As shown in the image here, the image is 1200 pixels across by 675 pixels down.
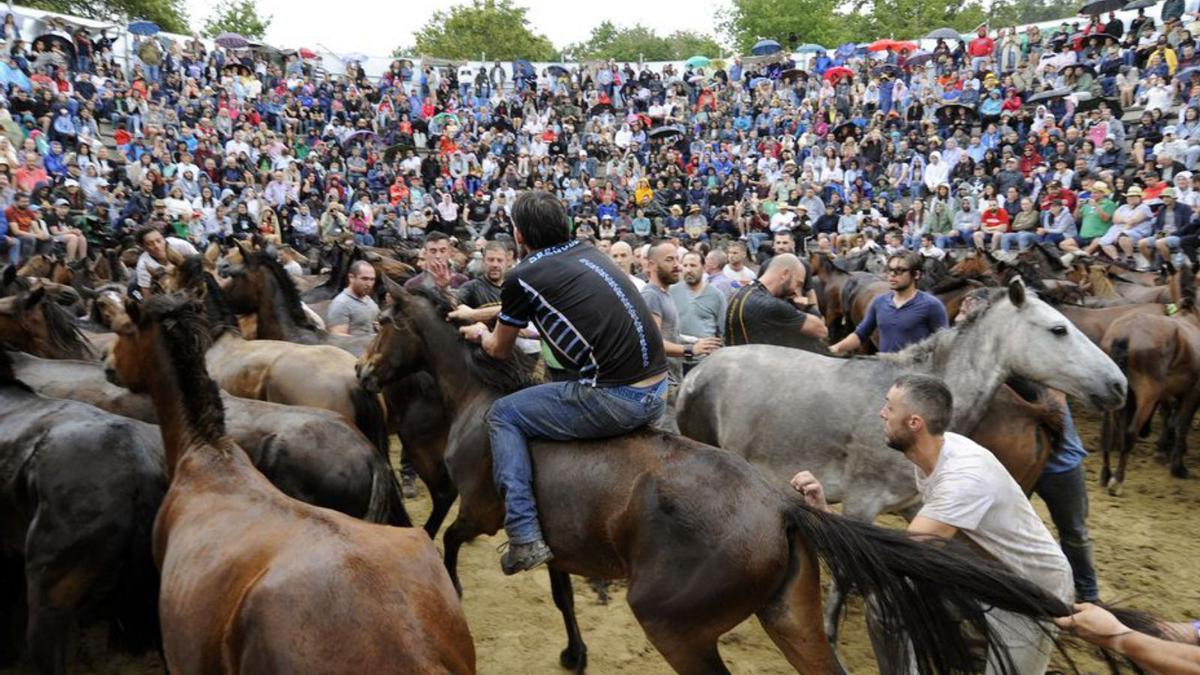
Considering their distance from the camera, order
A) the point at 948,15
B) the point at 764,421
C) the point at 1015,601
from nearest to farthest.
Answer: the point at 1015,601 → the point at 764,421 → the point at 948,15

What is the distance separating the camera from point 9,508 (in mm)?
4430

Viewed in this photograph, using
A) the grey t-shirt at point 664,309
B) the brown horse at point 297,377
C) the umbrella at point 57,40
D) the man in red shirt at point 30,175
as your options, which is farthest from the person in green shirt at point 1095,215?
the umbrella at point 57,40

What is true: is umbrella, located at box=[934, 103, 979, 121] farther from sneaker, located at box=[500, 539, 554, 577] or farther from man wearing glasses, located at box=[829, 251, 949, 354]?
sneaker, located at box=[500, 539, 554, 577]

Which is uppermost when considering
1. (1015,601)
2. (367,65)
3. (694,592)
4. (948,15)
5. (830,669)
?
(948,15)

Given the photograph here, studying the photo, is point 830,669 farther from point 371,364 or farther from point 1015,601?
point 371,364

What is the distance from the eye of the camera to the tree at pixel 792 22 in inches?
2126

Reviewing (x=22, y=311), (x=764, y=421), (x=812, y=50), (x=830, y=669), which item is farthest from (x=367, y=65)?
(x=830, y=669)

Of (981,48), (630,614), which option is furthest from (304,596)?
(981,48)

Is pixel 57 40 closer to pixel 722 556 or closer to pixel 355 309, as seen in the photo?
pixel 355 309

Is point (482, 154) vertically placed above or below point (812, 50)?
below

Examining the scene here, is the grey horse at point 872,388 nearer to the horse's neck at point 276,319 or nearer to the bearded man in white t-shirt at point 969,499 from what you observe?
the bearded man in white t-shirt at point 969,499

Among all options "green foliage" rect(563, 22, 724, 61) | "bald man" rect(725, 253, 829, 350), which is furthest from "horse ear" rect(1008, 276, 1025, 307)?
"green foliage" rect(563, 22, 724, 61)

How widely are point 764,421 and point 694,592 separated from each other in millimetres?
2476

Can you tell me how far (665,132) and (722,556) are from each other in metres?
28.6
